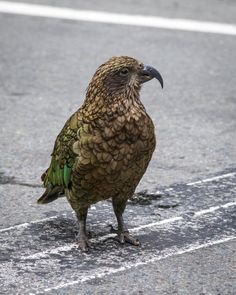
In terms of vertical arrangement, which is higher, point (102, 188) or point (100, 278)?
point (102, 188)

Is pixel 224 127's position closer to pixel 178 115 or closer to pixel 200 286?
pixel 178 115

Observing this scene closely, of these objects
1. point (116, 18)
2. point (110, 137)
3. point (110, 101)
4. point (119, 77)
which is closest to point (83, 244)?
point (110, 137)

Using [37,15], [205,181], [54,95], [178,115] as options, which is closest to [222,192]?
[205,181]

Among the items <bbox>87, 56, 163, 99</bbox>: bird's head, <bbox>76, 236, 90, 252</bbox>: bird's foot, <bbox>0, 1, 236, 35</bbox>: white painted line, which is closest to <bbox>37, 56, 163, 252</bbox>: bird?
<bbox>87, 56, 163, 99</bbox>: bird's head

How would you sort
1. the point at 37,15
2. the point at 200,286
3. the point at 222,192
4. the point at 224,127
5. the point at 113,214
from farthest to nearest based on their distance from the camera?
the point at 37,15, the point at 224,127, the point at 222,192, the point at 113,214, the point at 200,286

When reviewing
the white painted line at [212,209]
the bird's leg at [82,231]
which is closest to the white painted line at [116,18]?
the white painted line at [212,209]

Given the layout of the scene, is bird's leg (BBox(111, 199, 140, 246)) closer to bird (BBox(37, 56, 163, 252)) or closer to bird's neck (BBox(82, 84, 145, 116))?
bird (BBox(37, 56, 163, 252))

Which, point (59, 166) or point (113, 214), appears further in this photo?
point (113, 214)

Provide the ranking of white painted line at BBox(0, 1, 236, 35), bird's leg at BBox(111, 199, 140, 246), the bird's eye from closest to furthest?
the bird's eye → bird's leg at BBox(111, 199, 140, 246) → white painted line at BBox(0, 1, 236, 35)

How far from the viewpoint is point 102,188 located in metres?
5.03

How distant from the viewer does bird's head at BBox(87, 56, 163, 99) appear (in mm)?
5008

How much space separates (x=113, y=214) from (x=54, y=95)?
3.05 m

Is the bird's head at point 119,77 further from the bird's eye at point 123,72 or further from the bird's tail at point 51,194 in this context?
the bird's tail at point 51,194

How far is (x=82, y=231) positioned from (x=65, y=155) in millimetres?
469
